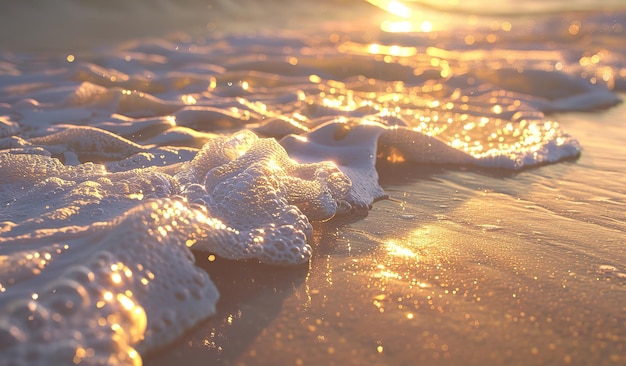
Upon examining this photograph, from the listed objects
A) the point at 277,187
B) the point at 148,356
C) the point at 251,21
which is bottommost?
the point at 148,356

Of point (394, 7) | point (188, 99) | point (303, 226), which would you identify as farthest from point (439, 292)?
point (394, 7)

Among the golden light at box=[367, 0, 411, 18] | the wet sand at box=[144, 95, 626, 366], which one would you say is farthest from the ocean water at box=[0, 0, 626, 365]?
the golden light at box=[367, 0, 411, 18]

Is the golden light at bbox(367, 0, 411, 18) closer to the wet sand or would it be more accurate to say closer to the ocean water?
the ocean water

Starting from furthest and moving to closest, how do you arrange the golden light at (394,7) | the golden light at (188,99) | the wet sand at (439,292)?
1. the golden light at (394,7)
2. the golden light at (188,99)
3. the wet sand at (439,292)

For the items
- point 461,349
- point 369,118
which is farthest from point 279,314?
point 369,118

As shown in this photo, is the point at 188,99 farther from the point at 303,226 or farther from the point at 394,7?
the point at 394,7

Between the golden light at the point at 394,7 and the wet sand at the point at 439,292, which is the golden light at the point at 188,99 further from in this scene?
the golden light at the point at 394,7

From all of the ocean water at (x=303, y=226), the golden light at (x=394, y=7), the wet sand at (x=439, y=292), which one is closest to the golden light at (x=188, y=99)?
the ocean water at (x=303, y=226)

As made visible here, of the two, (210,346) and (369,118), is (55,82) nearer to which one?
(369,118)
